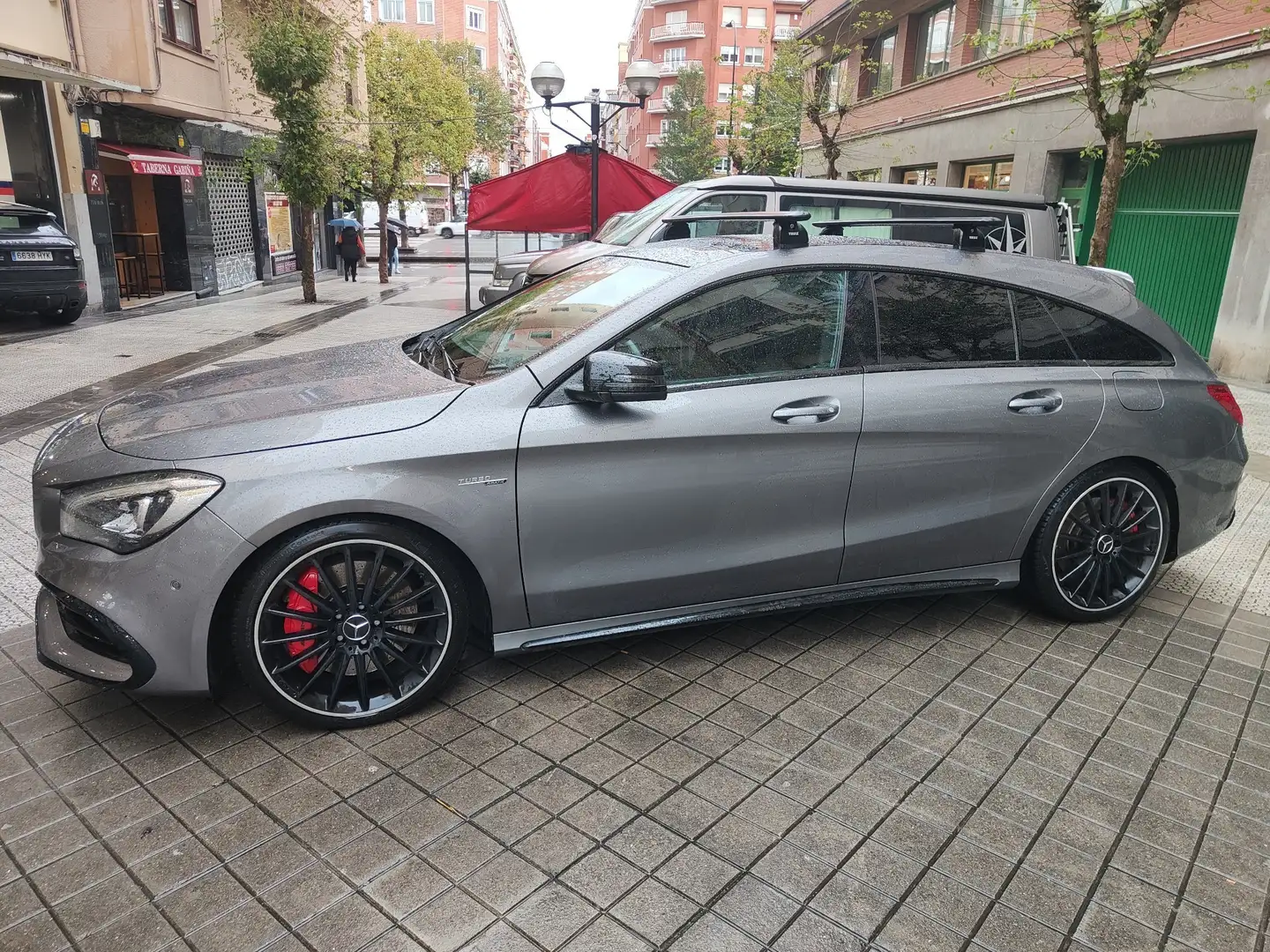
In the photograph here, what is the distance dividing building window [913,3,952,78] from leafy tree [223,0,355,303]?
1229 centimetres

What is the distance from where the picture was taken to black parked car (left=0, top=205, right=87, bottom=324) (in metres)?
12.1

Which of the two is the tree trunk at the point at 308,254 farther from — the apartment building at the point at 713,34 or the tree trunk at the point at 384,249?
the apartment building at the point at 713,34

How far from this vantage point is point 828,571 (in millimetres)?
3598

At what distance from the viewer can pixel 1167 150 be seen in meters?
12.5

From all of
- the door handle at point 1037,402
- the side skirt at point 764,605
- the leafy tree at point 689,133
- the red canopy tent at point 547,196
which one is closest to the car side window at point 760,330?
the door handle at point 1037,402

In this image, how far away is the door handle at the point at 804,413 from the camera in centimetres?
338

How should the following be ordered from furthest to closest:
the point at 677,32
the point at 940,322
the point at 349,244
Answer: the point at 677,32
the point at 349,244
the point at 940,322

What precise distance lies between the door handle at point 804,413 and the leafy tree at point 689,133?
52.8m

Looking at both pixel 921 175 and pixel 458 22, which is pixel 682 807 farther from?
pixel 458 22

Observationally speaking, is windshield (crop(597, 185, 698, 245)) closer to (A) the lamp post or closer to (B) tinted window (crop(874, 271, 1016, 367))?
(A) the lamp post

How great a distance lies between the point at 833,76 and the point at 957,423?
1073 inches

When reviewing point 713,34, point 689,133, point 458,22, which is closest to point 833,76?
point 689,133

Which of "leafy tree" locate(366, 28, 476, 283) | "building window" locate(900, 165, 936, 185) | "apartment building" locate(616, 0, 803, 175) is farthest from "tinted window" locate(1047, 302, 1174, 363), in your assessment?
"apartment building" locate(616, 0, 803, 175)

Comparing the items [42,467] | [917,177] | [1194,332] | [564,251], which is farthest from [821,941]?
[917,177]
